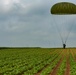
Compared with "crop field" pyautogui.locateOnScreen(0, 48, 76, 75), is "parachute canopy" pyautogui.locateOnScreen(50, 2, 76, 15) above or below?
above

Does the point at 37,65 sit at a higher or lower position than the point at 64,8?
lower

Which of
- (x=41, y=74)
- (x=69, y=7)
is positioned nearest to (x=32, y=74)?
(x=41, y=74)

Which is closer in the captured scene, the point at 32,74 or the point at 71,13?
the point at 32,74

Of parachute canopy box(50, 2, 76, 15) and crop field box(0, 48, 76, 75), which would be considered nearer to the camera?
crop field box(0, 48, 76, 75)

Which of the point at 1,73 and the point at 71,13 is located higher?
the point at 71,13

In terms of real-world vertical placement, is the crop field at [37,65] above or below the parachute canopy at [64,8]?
below

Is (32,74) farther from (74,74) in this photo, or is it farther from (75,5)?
(75,5)

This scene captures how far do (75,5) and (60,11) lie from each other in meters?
3.12

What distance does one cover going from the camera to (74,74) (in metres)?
22.5

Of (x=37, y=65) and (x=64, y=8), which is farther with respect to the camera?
(x=64, y=8)

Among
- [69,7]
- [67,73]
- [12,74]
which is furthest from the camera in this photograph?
[69,7]

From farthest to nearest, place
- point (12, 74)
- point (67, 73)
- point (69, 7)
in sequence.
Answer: point (69, 7), point (67, 73), point (12, 74)

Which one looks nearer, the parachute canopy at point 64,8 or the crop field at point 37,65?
the crop field at point 37,65

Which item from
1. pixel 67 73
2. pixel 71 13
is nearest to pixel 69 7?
pixel 71 13
